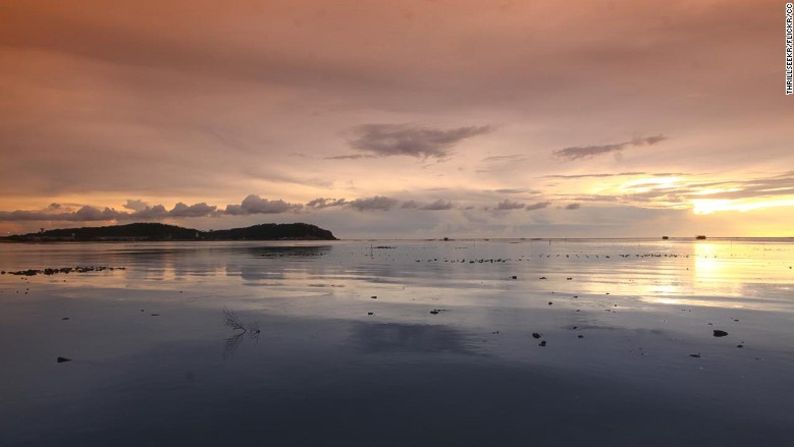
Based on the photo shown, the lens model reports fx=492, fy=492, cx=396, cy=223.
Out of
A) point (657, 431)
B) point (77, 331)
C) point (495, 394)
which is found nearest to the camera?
point (657, 431)

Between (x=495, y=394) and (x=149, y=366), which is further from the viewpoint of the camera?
(x=149, y=366)

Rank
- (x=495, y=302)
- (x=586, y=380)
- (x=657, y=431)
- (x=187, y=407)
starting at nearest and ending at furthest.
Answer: (x=657, y=431) → (x=187, y=407) → (x=586, y=380) → (x=495, y=302)

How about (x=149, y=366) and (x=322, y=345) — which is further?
(x=322, y=345)

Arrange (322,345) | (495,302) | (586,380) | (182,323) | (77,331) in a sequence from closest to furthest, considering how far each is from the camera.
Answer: (586,380) → (322,345) → (77,331) → (182,323) → (495,302)

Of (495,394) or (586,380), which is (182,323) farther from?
(586,380)

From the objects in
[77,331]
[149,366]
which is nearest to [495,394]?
[149,366]

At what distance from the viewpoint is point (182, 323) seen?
27.1 m

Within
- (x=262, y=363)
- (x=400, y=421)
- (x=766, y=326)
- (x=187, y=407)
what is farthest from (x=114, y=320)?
(x=766, y=326)

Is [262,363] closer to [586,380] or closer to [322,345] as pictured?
[322,345]

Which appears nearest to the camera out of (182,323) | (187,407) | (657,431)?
(657,431)

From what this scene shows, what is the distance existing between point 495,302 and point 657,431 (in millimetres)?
21861

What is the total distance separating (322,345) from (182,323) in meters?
10.1

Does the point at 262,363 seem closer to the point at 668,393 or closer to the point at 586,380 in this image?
the point at 586,380

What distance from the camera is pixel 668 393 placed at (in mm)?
15383
